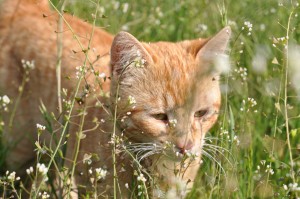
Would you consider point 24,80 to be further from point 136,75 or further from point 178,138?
point 178,138

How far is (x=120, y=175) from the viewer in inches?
141

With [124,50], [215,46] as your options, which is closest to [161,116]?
[124,50]

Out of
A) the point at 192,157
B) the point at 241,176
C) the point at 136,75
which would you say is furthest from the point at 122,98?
the point at 192,157

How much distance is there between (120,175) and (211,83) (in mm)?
691

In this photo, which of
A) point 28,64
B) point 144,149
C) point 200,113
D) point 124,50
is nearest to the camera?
point 144,149

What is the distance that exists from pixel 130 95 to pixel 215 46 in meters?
0.53

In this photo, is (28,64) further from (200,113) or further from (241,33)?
(241,33)

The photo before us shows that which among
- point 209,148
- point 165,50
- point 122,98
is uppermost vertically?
point 165,50

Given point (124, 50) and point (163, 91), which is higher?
point (124, 50)

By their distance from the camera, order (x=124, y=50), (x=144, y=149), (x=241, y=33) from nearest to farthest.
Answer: (x=144, y=149)
(x=124, y=50)
(x=241, y=33)

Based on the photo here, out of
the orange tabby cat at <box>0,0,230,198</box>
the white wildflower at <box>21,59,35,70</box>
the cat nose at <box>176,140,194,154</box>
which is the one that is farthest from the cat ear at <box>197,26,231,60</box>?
the white wildflower at <box>21,59,35,70</box>

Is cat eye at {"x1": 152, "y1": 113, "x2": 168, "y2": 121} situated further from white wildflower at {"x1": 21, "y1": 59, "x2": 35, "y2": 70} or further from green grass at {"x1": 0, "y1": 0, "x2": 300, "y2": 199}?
white wildflower at {"x1": 21, "y1": 59, "x2": 35, "y2": 70}

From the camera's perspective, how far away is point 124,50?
3.55 m

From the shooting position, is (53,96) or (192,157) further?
(53,96)
